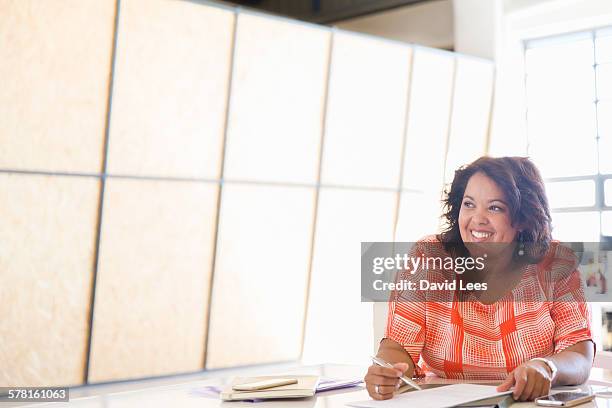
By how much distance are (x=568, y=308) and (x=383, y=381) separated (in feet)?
2.30

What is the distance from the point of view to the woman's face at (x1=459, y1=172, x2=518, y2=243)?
91.6 inches

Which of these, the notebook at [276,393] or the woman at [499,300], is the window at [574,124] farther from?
the notebook at [276,393]

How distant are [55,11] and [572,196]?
533 cm

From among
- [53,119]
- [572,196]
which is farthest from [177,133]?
[572,196]

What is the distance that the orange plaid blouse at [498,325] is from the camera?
2.16 meters

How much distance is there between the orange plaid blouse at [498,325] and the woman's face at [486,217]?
140mm

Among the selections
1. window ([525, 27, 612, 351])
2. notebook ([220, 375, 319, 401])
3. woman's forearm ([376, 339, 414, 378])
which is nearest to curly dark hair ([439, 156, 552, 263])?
woman's forearm ([376, 339, 414, 378])

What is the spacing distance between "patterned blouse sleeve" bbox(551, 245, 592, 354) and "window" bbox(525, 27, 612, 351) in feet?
17.5

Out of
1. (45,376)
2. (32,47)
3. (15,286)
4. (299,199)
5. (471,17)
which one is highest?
(471,17)

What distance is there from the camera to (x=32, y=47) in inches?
188

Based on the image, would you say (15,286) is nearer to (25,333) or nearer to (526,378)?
(25,333)

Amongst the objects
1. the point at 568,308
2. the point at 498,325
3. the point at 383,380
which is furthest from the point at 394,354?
the point at 568,308

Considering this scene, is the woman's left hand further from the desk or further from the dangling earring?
the dangling earring

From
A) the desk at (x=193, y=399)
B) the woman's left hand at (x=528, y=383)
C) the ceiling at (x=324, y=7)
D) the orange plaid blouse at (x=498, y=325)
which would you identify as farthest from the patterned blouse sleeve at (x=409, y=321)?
the ceiling at (x=324, y=7)
